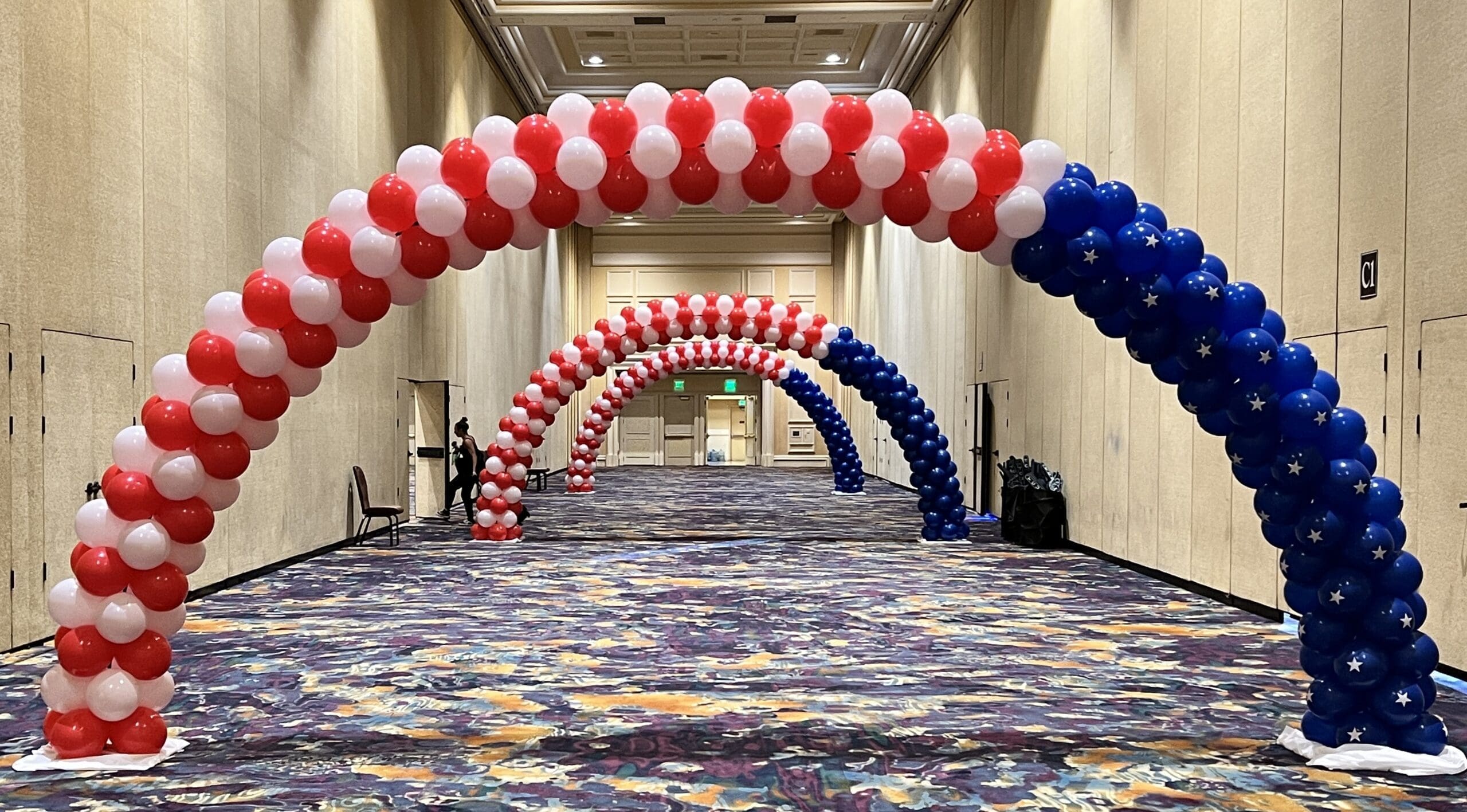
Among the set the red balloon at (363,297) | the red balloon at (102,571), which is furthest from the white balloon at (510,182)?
the red balloon at (102,571)

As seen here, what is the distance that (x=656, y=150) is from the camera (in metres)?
5.09

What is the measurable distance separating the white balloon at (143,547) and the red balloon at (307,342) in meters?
0.94

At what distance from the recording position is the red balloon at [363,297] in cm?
498

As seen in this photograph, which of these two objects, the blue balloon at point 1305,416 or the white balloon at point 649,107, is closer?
the blue balloon at point 1305,416

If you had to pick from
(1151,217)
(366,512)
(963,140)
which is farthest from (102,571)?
(366,512)

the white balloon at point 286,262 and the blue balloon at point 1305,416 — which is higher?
the white balloon at point 286,262

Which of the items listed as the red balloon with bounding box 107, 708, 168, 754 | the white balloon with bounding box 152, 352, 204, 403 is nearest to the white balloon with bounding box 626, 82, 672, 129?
the white balloon with bounding box 152, 352, 204, 403

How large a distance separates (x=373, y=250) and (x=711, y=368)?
52.1 ft

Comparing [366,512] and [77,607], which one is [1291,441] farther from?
[366,512]

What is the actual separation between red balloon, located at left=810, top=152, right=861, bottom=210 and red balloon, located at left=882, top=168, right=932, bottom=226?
156 millimetres

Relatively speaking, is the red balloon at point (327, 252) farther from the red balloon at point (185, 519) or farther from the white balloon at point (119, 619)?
the white balloon at point (119, 619)

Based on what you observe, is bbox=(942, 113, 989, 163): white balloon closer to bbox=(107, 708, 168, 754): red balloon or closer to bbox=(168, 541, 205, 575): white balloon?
bbox=(168, 541, 205, 575): white balloon

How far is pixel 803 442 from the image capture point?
33.2 m

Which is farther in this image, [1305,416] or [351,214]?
[351,214]
